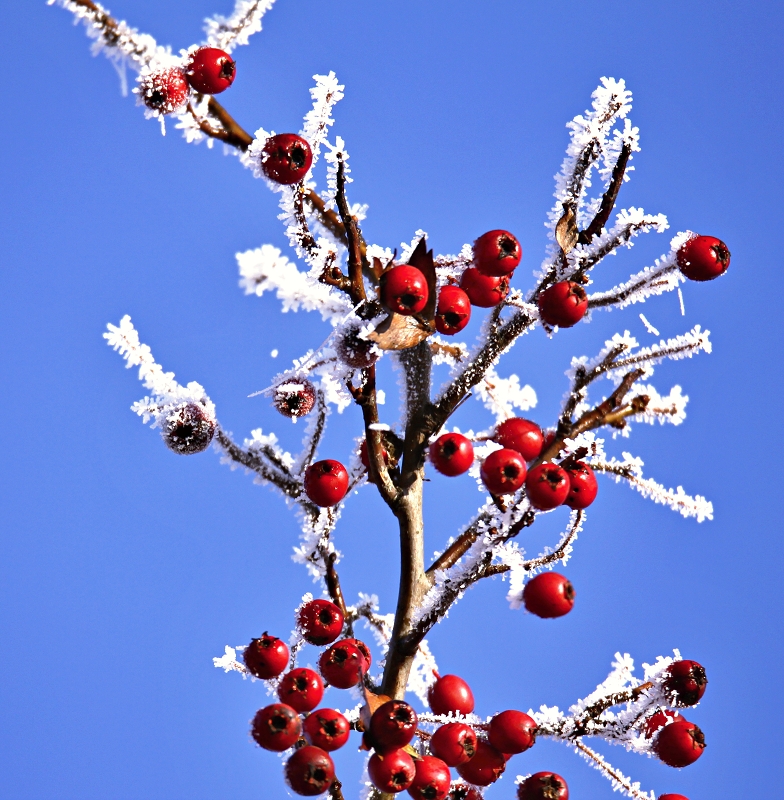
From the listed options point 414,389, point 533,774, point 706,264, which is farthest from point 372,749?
point 706,264

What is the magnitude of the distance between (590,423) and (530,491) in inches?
19.5

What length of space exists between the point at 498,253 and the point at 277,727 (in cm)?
196

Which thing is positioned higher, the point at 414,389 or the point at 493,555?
the point at 414,389

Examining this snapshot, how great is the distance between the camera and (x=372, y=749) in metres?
3.03

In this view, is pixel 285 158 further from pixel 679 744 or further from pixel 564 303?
pixel 679 744

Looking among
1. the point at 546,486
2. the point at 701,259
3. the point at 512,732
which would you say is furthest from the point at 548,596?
the point at 701,259

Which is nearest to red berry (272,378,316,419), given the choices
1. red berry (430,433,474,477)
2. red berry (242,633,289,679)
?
red berry (430,433,474,477)

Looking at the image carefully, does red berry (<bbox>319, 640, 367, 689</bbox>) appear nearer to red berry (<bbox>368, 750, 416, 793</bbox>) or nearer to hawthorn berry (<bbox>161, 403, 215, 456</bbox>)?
red berry (<bbox>368, 750, 416, 793</bbox>)

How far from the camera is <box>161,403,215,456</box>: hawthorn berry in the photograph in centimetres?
339

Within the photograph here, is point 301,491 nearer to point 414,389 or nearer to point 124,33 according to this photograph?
point 414,389

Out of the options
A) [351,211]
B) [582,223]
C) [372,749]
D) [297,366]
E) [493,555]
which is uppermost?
[582,223]

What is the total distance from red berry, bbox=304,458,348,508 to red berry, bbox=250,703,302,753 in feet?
2.67

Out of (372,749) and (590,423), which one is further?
(590,423)

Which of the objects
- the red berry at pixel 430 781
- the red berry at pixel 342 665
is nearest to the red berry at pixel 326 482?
the red berry at pixel 342 665
